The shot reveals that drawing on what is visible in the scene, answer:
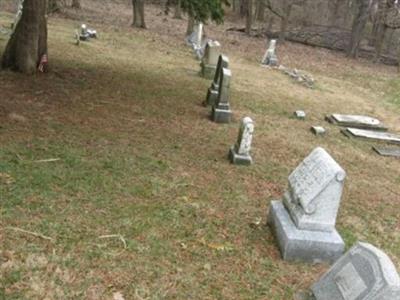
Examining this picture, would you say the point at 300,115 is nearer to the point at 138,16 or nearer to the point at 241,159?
the point at 241,159

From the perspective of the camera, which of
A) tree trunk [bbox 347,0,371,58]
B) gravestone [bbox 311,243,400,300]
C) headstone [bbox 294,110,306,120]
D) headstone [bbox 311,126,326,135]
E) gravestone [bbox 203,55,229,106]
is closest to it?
gravestone [bbox 311,243,400,300]

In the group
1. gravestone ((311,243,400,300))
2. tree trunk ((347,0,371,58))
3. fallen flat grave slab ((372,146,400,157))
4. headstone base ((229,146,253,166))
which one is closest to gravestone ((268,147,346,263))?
gravestone ((311,243,400,300))

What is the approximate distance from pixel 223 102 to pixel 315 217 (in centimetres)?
486

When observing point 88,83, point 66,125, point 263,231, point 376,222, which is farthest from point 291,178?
point 88,83

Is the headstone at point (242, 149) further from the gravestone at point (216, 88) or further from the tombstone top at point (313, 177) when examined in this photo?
the gravestone at point (216, 88)

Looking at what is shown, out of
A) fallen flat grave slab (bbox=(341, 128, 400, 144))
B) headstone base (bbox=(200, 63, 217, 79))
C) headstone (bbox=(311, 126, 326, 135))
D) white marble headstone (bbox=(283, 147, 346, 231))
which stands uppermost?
white marble headstone (bbox=(283, 147, 346, 231))

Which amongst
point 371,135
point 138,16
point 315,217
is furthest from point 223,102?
point 138,16

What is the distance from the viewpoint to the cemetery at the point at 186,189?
4.34m

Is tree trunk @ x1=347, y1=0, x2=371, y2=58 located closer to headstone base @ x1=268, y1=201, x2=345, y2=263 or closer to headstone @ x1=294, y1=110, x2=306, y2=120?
headstone @ x1=294, y1=110, x2=306, y2=120

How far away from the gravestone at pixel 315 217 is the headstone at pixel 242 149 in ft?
6.97

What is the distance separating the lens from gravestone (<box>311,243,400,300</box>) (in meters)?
3.39

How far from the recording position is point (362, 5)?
24.5 m

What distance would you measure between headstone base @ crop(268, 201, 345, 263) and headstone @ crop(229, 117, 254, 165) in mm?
2346

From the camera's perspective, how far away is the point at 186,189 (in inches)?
248
